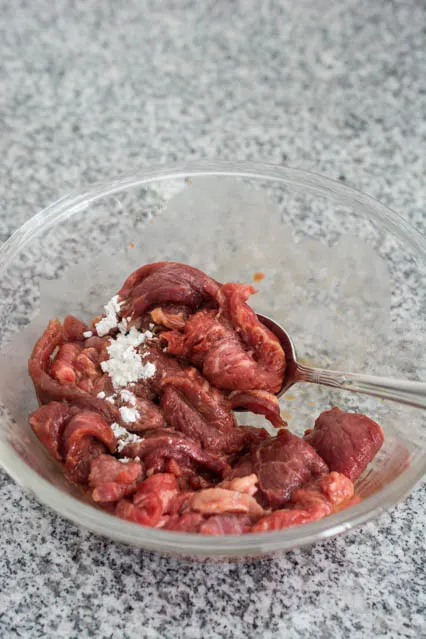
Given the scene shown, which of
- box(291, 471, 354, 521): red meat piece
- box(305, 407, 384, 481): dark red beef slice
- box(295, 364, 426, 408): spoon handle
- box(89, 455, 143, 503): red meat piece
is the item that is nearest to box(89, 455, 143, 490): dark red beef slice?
box(89, 455, 143, 503): red meat piece

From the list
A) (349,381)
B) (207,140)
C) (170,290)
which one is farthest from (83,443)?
(207,140)

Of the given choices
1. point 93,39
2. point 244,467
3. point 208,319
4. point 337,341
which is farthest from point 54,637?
point 93,39

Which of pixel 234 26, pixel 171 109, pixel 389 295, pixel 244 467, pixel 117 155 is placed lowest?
pixel 244 467

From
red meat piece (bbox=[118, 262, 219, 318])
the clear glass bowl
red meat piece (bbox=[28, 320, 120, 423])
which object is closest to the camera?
red meat piece (bbox=[28, 320, 120, 423])

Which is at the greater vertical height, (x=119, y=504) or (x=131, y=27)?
(x=131, y=27)

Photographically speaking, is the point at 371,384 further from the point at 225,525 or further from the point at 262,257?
the point at 262,257

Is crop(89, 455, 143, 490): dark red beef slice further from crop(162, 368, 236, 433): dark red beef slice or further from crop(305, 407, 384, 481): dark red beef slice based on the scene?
crop(305, 407, 384, 481): dark red beef slice

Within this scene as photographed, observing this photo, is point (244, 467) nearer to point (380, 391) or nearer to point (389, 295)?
point (380, 391)

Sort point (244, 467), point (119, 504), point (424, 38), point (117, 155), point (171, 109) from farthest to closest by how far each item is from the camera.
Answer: point (424, 38) → point (171, 109) → point (117, 155) → point (244, 467) → point (119, 504)
